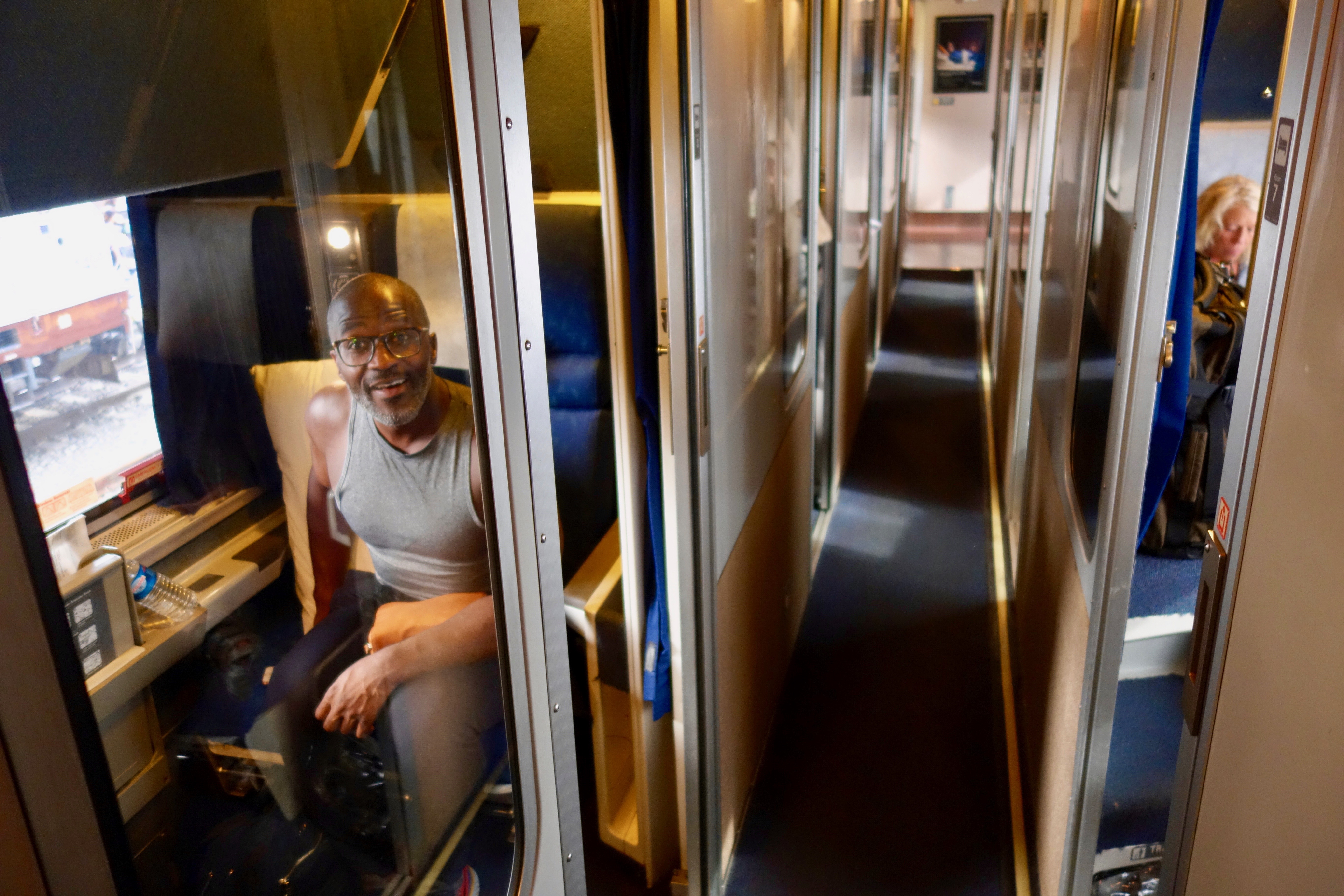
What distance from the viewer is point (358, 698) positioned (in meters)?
0.90

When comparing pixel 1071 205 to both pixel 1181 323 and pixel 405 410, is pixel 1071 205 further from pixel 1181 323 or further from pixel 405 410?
pixel 405 410

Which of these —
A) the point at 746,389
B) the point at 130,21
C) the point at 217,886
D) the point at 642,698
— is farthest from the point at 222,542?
the point at 746,389

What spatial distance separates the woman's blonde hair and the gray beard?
3.59m

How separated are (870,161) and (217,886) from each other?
18.0 ft

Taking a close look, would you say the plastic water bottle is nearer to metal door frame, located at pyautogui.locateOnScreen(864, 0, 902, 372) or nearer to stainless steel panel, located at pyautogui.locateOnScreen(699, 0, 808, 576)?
stainless steel panel, located at pyautogui.locateOnScreen(699, 0, 808, 576)

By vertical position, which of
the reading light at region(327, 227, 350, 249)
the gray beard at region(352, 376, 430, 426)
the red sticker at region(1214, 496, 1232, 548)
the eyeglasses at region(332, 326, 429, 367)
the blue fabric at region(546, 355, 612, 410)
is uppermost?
the reading light at region(327, 227, 350, 249)

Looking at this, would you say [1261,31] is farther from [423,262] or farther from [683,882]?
[423,262]

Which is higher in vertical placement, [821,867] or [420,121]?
[420,121]

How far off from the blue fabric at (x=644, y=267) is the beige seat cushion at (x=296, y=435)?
1.09m

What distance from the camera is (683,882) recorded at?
2336mm

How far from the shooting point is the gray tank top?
86 cm

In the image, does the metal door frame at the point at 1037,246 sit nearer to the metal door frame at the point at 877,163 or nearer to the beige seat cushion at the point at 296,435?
the metal door frame at the point at 877,163

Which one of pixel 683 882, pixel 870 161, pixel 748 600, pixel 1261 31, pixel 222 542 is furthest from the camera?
pixel 870 161

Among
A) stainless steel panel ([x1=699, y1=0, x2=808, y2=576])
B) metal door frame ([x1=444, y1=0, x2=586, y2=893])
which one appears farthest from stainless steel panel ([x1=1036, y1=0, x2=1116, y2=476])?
metal door frame ([x1=444, y1=0, x2=586, y2=893])
